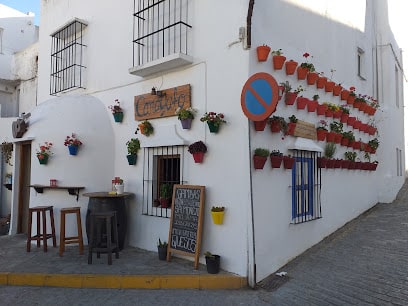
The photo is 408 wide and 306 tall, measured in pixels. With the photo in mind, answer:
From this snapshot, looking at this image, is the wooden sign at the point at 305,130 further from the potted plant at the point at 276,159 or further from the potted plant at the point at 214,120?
the potted plant at the point at 214,120

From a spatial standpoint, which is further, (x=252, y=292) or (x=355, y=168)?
(x=355, y=168)

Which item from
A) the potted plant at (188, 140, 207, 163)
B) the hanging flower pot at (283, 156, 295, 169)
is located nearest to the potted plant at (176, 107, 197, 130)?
the potted plant at (188, 140, 207, 163)


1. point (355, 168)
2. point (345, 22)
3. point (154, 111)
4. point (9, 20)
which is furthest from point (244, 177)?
point (9, 20)

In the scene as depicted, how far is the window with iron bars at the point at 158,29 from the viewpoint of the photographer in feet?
21.4

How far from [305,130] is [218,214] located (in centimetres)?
241

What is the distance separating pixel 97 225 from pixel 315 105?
4571 mm

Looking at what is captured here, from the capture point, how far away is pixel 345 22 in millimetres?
8570

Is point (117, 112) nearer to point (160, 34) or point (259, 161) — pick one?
point (160, 34)

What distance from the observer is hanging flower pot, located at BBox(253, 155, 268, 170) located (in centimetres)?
532

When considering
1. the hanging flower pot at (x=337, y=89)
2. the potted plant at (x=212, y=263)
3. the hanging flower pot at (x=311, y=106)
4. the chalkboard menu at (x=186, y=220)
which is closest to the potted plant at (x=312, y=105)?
the hanging flower pot at (x=311, y=106)

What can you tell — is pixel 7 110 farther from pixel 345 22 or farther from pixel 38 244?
pixel 345 22

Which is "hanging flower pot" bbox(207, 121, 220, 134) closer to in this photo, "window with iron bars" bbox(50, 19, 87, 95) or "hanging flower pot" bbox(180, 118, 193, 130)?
"hanging flower pot" bbox(180, 118, 193, 130)

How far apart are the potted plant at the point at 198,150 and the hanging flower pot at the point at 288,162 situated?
4.37 feet

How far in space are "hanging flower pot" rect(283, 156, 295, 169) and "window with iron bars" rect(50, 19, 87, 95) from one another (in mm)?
5246
